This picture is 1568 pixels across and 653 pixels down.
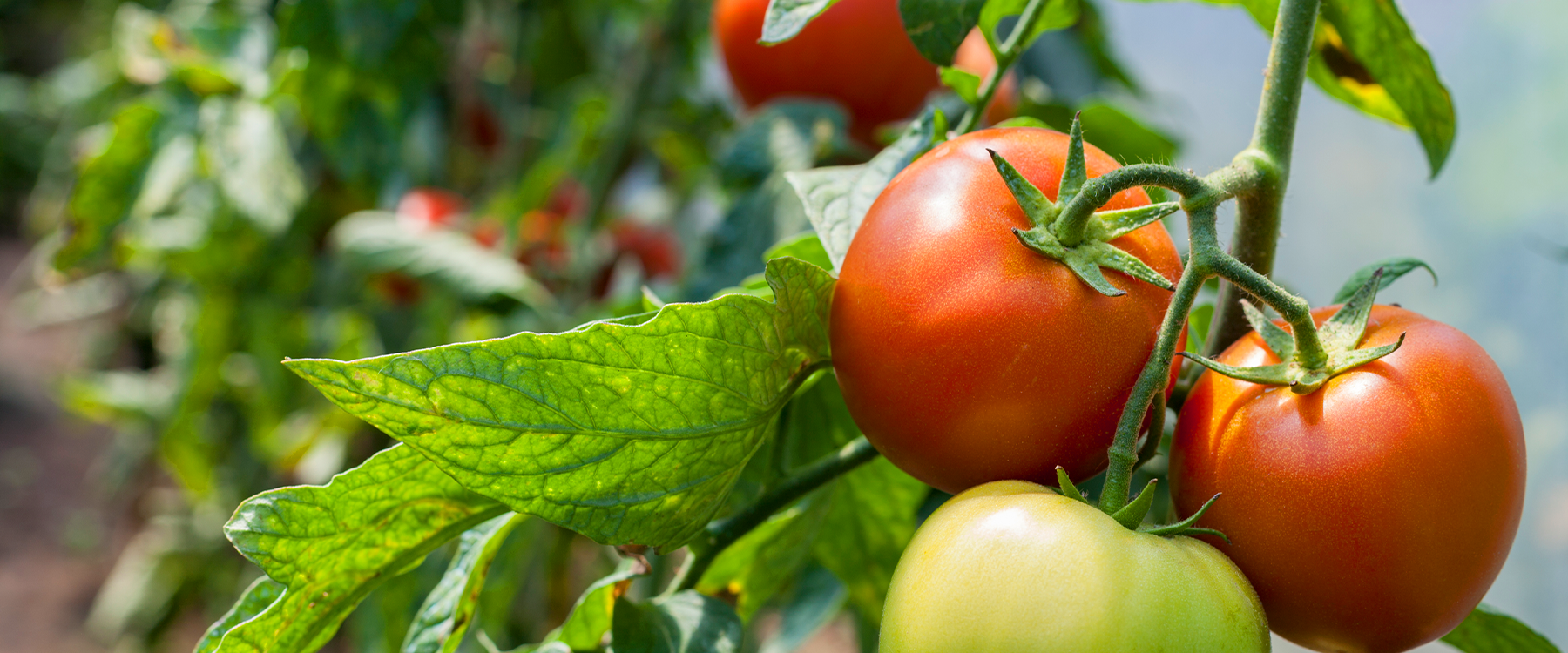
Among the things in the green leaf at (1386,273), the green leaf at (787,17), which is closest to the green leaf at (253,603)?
the green leaf at (787,17)

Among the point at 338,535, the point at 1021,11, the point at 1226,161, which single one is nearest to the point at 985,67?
the point at 1021,11

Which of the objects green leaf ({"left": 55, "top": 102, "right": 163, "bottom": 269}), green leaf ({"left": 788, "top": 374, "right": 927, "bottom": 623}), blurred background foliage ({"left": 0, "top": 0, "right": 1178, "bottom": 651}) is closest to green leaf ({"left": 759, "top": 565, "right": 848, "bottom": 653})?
blurred background foliage ({"left": 0, "top": 0, "right": 1178, "bottom": 651})

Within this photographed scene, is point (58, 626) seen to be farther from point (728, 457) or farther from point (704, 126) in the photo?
point (728, 457)

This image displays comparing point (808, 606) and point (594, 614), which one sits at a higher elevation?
point (594, 614)

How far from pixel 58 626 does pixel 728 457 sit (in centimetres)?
222

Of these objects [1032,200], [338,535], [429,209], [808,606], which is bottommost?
[808,606]

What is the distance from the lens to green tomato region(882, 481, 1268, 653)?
0.74 feet

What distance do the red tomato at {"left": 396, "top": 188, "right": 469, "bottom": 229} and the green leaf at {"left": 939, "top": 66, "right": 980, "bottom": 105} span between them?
0.65 m

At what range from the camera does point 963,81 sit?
15.6 inches

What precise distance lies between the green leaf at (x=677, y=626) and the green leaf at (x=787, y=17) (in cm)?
19

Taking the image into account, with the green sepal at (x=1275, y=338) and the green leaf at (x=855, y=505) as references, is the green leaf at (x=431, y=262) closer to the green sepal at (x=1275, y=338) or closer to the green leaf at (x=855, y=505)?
the green leaf at (x=855, y=505)

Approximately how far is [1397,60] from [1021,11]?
5.3 inches

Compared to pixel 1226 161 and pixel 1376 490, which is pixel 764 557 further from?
pixel 1226 161

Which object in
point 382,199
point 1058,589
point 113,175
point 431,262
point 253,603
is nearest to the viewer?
point 1058,589
